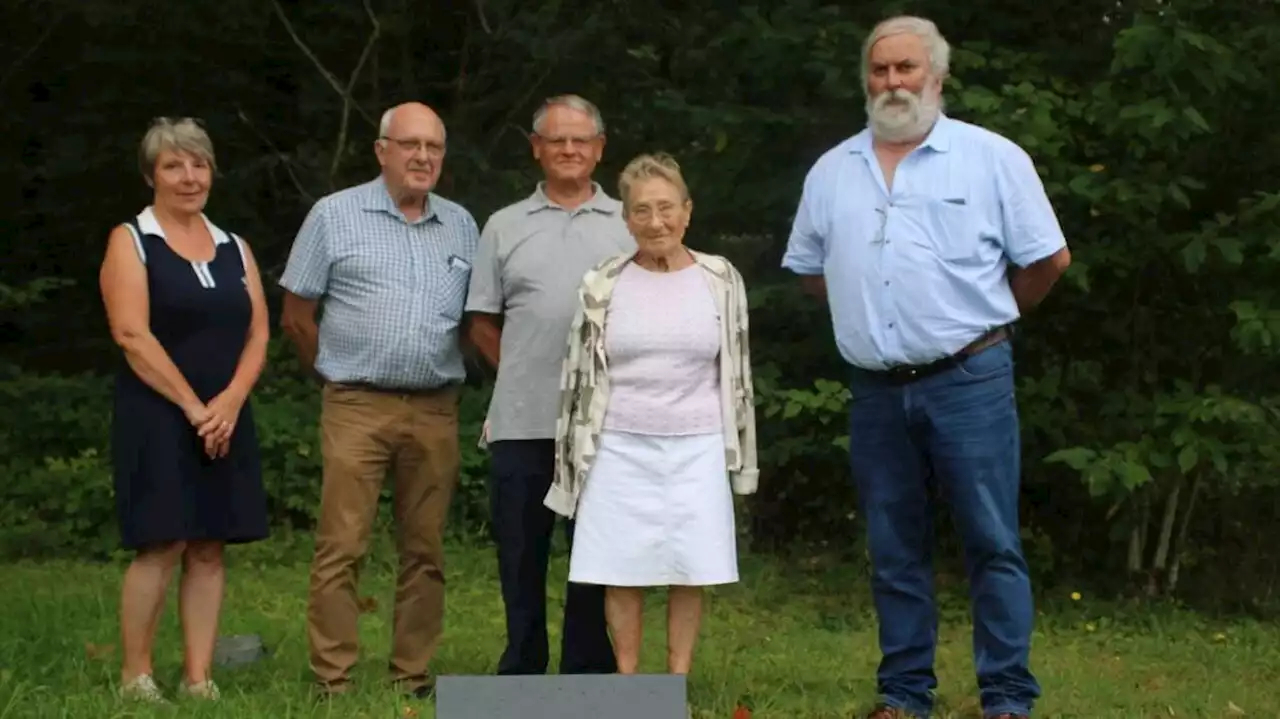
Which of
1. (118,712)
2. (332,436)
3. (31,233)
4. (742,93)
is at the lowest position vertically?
(118,712)

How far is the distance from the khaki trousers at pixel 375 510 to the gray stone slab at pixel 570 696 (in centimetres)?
188

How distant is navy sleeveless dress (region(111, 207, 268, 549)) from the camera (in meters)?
4.30

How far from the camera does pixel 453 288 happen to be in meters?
4.61

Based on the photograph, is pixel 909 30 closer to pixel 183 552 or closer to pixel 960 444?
pixel 960 444

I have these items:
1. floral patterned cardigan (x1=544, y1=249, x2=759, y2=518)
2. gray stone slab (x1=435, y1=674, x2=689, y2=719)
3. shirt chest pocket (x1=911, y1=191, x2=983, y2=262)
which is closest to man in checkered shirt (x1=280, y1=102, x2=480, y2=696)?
floral patterned cardigan (x1=544, y1=249, x2=759, y2=518)

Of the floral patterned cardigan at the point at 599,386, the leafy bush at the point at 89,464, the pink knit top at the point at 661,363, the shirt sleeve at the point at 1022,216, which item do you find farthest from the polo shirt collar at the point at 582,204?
the leafy bush at the point at 89,464

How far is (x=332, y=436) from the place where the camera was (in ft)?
15.1

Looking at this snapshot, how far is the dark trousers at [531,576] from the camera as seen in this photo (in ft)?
14.7

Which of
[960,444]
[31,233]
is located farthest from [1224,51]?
[31,233]

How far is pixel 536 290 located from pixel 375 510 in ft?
2.67

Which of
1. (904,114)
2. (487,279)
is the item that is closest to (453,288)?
(487,279)

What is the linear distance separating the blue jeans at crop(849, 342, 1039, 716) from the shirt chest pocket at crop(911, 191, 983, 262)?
27 centimetres

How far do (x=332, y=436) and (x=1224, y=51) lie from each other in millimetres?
3742

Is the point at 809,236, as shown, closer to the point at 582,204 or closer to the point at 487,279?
the point at 582,204
